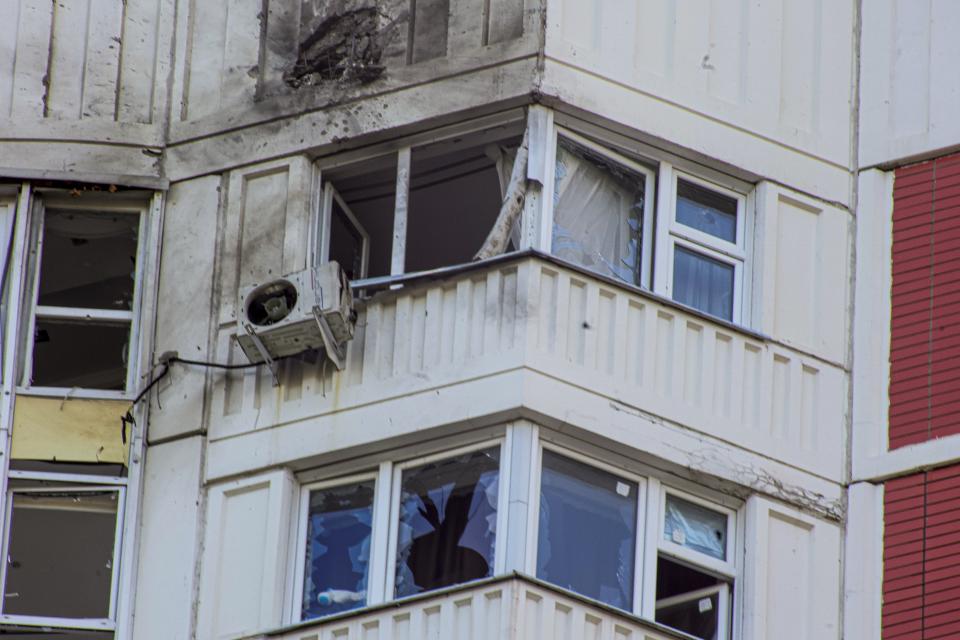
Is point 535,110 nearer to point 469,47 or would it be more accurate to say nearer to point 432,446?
point 469,47

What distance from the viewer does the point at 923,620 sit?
68.7 feet

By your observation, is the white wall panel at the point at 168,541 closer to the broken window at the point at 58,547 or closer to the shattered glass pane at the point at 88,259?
the broken window at the point at 58,547

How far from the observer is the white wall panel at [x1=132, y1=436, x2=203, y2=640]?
68.6 feet

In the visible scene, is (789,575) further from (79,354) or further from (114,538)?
(79,354)

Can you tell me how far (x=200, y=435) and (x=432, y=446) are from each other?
1.92 metres

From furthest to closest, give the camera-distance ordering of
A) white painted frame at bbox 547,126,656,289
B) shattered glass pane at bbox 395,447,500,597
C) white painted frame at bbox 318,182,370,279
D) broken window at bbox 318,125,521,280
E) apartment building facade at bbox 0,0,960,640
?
white painted frame at bbox 318,182,370,279 → broken window at bbox 318,125,521,280 → white painted frame at bbox 547,126,656,289 → apartment building facade at bbox 0,0,960,640 → shattered glass pane at bbox 395,447,500,597

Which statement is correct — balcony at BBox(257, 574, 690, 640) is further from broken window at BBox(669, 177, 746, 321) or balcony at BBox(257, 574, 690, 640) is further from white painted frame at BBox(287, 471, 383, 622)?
broken window at BBox(669, 177, 746, 321)

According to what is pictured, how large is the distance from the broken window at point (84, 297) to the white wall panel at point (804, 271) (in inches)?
195

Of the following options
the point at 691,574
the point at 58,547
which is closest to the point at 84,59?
the point at 58,547

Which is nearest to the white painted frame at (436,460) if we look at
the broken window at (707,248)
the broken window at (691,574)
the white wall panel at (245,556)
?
the white wall panel at (245,556)

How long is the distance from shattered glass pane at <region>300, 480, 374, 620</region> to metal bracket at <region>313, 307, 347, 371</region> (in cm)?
93

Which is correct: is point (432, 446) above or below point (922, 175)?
below

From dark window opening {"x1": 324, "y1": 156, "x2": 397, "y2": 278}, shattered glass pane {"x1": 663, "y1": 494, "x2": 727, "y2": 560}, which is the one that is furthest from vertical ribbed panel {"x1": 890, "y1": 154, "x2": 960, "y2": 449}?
dark window opening {"x1": 324, "y1": 156, "x2": 397, "y2": 278}

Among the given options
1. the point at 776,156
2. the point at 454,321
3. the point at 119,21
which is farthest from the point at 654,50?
the point at 119,21
